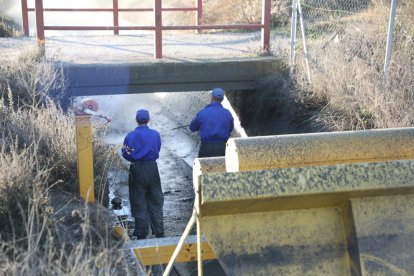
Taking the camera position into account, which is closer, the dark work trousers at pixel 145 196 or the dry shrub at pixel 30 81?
the dark work trousers at pixel 145 196

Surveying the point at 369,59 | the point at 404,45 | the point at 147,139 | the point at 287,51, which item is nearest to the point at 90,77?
the point at 147,139

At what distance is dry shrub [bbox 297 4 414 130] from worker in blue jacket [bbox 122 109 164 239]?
2631mm

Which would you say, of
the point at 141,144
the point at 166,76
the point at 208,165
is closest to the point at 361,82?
the point at 166,76

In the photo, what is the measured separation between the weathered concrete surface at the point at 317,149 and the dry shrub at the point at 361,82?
343 centimetres

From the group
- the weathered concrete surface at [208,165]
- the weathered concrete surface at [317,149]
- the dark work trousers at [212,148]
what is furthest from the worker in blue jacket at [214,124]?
the weathered concrete surface at [317,149]

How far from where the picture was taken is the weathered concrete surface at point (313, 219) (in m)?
3.43

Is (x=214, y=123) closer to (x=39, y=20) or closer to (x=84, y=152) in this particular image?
(x=84, y=152)

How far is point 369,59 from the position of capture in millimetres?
8719

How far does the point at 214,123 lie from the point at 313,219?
4.19 meters

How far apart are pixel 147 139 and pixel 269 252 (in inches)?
136

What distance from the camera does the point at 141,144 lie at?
267 inches

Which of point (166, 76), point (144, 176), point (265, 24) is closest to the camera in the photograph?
point (144, 176)

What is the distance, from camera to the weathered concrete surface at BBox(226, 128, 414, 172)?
363cm

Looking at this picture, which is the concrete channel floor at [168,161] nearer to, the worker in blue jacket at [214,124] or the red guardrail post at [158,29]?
the worker in blue jacket at [214,124]
